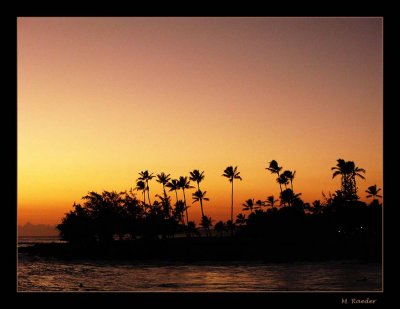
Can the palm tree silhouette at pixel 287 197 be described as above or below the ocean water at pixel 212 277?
above

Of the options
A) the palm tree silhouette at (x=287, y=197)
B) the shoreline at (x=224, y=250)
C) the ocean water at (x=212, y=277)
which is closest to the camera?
the ocean water at (x=212, y=277)

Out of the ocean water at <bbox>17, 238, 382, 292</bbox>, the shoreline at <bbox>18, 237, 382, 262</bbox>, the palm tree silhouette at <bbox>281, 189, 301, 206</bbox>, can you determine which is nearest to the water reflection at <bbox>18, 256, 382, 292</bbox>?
the ocean water at <bbox>17, 238, 382, 292</bbox>

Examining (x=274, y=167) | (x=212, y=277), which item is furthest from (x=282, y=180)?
(x=212, y=277)

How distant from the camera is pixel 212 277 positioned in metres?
33.5

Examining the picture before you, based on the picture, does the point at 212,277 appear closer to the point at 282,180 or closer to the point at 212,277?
the point at 212,277

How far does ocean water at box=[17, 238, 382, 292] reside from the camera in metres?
27.6

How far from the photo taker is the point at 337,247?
43.8 m

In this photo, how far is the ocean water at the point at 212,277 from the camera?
90.5 feet

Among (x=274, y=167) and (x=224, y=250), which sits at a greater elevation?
(x=274, y=167)

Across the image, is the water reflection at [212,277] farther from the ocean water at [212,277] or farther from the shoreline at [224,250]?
the shoreline at [224,250]

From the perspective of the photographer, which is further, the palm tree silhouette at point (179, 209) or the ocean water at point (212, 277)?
the palm tree silhouette at point (179, 209)

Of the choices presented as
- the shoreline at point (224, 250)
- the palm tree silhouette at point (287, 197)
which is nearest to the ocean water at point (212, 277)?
the shoreline at point (224, 250)

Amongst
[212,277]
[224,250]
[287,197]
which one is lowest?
[224,250]

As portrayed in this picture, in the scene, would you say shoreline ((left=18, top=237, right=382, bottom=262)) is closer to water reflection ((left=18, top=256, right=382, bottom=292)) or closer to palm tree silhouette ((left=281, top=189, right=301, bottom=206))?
water reflection ((left=18, top=256, right=382, bottom=292))
